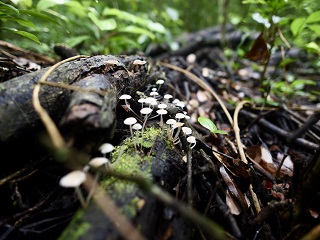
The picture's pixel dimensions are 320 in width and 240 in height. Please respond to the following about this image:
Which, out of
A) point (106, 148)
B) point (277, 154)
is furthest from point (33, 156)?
point (277, 154)

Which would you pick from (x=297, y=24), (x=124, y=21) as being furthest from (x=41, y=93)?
(x=124, y=21)

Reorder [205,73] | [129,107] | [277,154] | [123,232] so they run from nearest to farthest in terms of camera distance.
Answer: [123,232] < [129,107] < [277,154] < [205,73]

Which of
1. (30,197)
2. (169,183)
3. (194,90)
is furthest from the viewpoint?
(194,90)

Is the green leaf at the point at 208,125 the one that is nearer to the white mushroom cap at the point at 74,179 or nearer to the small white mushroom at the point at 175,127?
the small white mushroom at the point at 175,127

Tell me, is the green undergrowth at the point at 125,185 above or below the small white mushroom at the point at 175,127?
below

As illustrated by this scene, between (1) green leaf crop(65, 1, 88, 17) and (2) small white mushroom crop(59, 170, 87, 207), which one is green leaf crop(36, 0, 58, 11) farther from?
(2) small white mushroom crop(59, 170, 87, 207)

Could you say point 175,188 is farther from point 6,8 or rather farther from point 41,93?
point 6,8

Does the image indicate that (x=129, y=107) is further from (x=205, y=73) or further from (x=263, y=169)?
(x=205, y=73)

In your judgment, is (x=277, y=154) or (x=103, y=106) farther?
(x=277, y=154)

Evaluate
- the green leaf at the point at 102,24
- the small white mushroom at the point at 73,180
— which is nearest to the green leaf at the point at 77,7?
the green leaf at the point at 102,24
